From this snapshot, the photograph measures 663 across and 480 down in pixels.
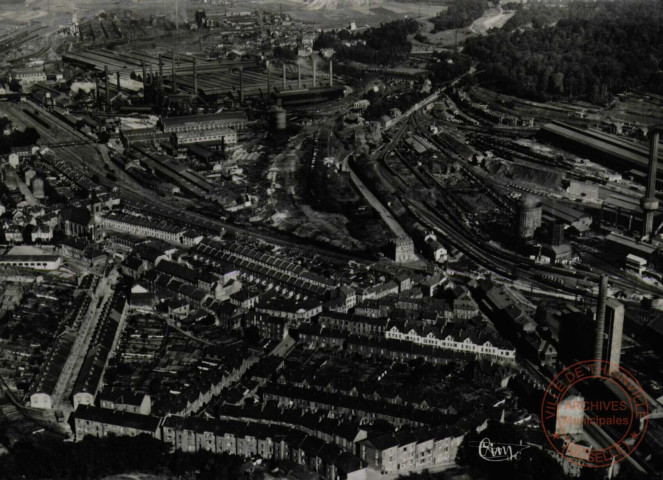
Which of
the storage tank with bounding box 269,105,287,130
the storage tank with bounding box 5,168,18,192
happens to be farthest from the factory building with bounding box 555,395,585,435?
the storage tank with bounding box 269,105,287,130

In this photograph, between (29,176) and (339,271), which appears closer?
(339,271)

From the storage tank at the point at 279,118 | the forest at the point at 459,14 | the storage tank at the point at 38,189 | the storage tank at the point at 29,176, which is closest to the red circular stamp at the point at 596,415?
the storage tank at the point at 38,189

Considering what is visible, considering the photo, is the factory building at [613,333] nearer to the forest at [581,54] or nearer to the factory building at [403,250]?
the factory building at [403,250]

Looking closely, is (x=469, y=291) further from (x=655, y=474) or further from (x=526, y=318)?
(x=655, y=474)

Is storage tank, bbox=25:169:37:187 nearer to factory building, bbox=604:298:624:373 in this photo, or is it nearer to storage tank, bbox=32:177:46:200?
storage tank, bbox=32:177:46:200

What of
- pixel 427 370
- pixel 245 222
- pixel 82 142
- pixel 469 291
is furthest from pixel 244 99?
pixel 427 370

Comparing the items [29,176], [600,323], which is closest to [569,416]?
[600,323]

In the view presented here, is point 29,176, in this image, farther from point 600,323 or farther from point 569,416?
point 569,416
